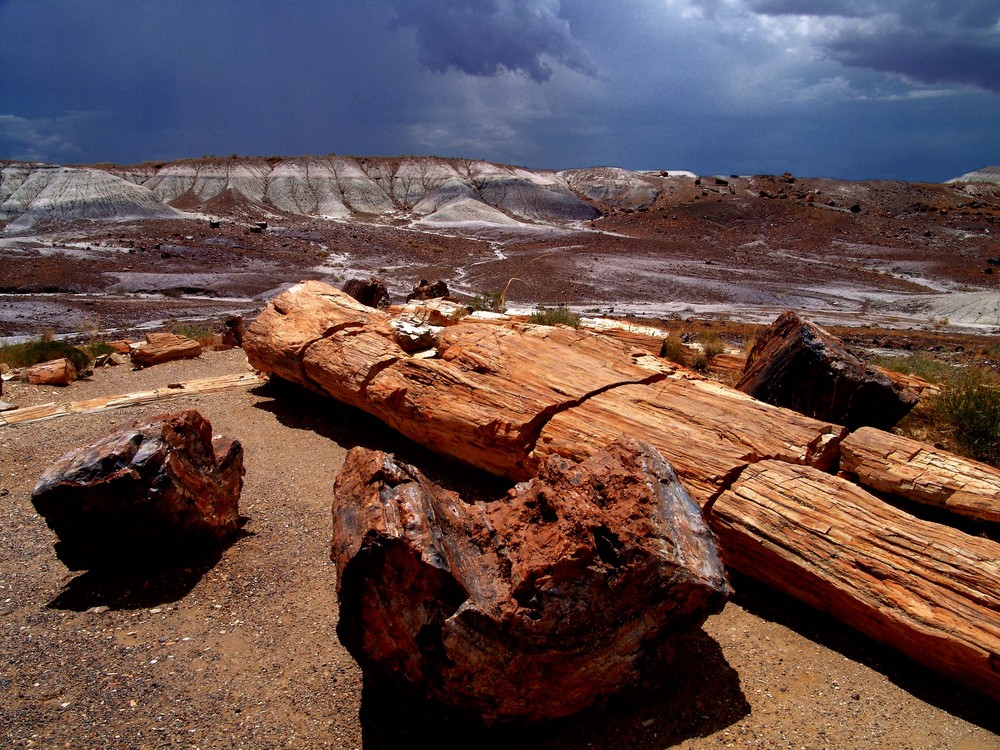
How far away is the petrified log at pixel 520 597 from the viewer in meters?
2.80

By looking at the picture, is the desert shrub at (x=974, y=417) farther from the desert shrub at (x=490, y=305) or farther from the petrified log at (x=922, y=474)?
the desert shrub at (x=490, y=305)

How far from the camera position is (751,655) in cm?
367

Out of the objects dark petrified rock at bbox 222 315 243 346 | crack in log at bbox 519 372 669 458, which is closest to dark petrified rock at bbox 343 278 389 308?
dark petrified rock at bbox 222 315 243 346

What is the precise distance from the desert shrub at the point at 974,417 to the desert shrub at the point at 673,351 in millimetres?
2958

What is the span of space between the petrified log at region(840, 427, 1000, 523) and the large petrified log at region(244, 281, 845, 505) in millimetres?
210

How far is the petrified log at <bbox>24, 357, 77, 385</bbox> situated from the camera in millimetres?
9180

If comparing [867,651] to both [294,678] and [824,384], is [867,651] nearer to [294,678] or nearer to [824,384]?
[824,384]

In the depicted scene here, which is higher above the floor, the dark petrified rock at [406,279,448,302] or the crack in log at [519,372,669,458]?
the crack in log at [519,372,669,458]

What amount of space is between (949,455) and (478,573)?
3.96 meters

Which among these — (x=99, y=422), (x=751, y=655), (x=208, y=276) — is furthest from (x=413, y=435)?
(x=208, y=276)

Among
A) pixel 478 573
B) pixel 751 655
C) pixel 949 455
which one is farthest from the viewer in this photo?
pixel 949 455

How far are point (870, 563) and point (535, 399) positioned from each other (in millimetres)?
2797

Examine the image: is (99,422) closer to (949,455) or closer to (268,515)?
(268,515)

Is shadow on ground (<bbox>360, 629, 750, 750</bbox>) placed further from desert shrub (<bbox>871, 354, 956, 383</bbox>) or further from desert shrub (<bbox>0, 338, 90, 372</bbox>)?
Answer: desert shrub (<bbox>0, 338, 90, 372</bbox>)
